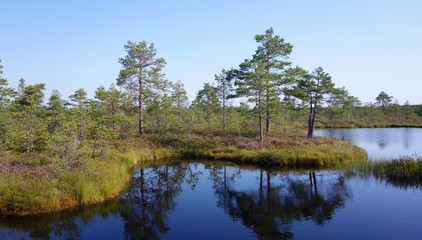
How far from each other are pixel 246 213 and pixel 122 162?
15.1 meters

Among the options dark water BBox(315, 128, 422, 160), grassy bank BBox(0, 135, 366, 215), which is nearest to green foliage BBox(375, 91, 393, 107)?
dark water BBox(315, 128, 422, 160)

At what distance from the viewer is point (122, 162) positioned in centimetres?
2723

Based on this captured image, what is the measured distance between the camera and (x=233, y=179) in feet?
79.7

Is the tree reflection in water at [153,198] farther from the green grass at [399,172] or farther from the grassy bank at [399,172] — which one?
the grassy bank at [399,172]

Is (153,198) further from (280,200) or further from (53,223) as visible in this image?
(280,200)

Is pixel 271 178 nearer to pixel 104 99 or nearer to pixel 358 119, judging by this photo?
pixel 104 99

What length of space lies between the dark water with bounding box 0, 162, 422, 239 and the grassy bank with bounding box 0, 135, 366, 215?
917 mm

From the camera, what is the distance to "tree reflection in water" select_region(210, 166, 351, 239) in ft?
47.6

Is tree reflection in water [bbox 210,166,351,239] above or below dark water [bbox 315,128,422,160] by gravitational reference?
below

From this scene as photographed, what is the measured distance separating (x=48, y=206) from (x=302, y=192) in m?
15.2

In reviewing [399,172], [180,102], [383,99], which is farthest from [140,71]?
[383,99]

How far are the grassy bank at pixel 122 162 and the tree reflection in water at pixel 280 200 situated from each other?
566cm

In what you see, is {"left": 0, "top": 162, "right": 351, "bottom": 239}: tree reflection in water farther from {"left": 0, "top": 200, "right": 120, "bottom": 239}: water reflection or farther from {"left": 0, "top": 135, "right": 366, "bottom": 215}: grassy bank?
{"left": 0, "top": 135, "right": 366, "bottom": 215}: grassy bank

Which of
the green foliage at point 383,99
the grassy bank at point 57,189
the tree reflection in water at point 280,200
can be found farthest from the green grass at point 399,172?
the green foliage at point 383,99
